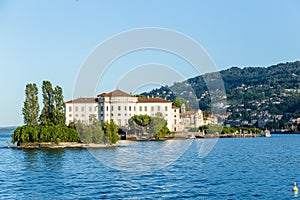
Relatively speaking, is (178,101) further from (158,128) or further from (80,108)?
(80,108)

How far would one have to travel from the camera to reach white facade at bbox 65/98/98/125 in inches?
2574

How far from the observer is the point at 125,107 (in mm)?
67750

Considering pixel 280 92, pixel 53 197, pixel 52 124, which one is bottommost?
pixel 53 197

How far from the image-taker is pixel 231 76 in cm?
17300

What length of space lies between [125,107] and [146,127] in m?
5.09

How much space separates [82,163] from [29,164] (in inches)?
111

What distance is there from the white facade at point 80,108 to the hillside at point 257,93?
18.9m

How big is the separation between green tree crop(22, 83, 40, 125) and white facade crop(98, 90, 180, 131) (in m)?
20.0

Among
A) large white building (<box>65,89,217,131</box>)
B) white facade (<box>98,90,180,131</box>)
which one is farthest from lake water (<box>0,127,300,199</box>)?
white facade (<box>98,90,180,131</box>)

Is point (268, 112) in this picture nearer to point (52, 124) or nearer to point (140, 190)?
point (52, 124)

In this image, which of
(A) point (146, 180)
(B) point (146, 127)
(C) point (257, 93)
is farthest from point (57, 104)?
(C) point (257, 93)

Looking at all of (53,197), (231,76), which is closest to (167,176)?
(53,197)

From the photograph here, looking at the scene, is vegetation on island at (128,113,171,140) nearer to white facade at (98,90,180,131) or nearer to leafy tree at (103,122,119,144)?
white facade at (98,90,180,131)

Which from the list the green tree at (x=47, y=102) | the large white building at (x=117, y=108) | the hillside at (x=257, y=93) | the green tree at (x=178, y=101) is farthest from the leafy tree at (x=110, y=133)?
the hillside at (x=257, y=93)
